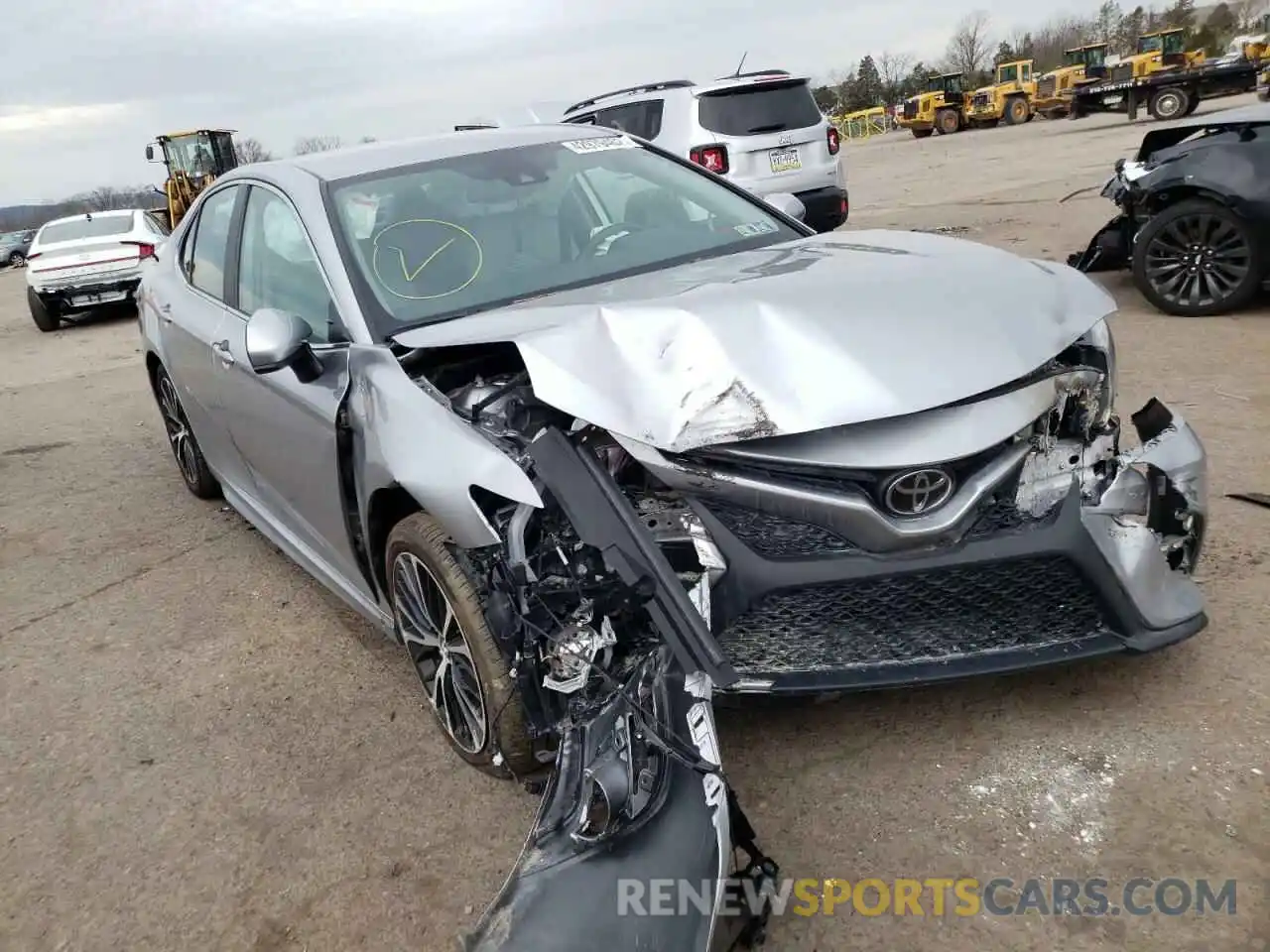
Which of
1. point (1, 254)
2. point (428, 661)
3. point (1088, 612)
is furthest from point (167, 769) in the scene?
point (1, 254)

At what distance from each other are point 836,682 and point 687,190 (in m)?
2.11

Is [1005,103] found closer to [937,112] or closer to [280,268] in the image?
[937,112]

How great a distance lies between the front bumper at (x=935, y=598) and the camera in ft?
7.37

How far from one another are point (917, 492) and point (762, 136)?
8131 millimetres

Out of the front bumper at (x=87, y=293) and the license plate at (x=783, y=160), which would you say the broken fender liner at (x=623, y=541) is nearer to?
the license plate at (x=783, y=160)

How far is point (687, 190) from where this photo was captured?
3717 mm

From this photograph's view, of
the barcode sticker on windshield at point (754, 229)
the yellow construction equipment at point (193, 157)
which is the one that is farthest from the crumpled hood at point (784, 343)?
the yellow construction equipment at point (193, 157)

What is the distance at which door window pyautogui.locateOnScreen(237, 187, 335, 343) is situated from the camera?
3.07 metres

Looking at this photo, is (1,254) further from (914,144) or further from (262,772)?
(262,772)

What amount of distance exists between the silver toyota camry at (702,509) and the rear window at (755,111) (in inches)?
285

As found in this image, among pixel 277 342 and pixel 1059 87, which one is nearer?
pixel 277 342

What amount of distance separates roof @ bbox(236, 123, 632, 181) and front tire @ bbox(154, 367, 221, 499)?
142 cm

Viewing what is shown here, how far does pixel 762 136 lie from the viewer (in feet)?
31.7

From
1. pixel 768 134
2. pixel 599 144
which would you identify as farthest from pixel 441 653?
pixel 768 134
